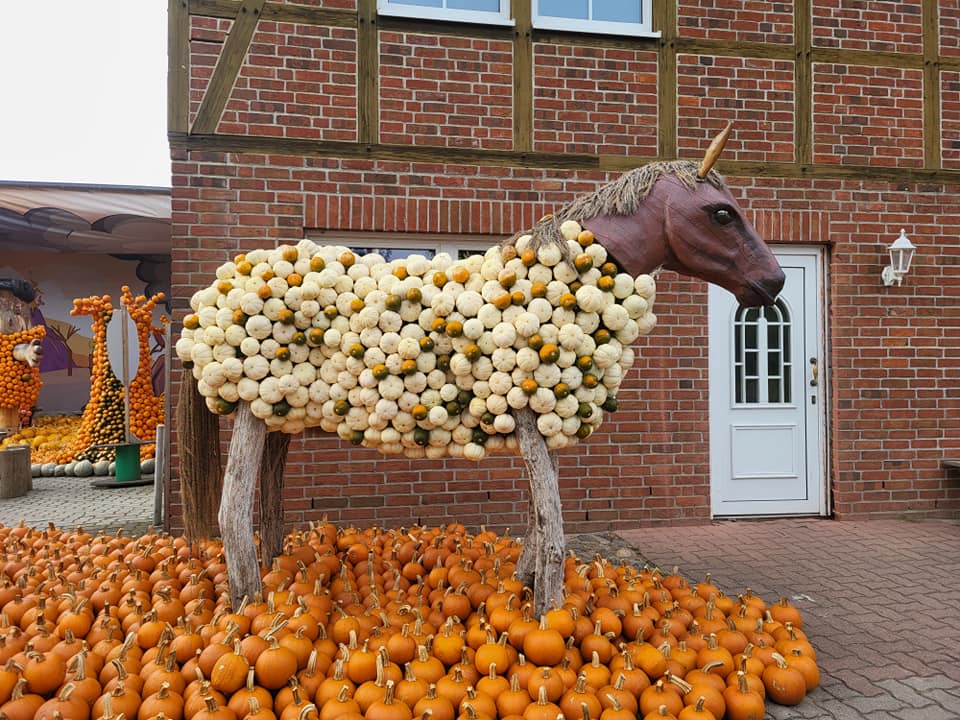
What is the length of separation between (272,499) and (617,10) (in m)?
4.35

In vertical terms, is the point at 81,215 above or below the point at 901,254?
above

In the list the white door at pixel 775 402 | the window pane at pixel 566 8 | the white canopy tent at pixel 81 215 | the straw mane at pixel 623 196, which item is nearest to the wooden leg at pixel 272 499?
the straw mane at pixel 623 196

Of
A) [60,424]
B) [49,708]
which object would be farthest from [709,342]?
[60,424]

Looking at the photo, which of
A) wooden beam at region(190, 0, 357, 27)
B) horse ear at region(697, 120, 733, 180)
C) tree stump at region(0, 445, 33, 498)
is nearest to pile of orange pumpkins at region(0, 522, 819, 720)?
horse ear at region(697, 120, 733, 180)

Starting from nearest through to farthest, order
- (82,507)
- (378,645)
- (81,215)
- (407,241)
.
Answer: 1. (378,645)
2. (407,241)
3. (82,507)
4. (81,215)

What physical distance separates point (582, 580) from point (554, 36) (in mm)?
3880

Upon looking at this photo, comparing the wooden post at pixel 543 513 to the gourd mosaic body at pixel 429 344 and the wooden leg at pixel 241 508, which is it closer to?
the gourd mosaic body at pixel 429 344

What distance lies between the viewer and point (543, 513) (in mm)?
2598

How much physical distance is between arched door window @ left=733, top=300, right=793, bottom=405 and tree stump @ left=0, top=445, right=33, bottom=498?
→ 688cm

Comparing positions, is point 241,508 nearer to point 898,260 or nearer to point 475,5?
point 475,5

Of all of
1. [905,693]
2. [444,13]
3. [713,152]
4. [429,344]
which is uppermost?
[444,13]

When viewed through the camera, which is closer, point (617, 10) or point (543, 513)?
point (543, 513)

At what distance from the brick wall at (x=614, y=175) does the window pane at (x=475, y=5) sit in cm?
27

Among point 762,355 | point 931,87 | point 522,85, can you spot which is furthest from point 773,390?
point 522,85
